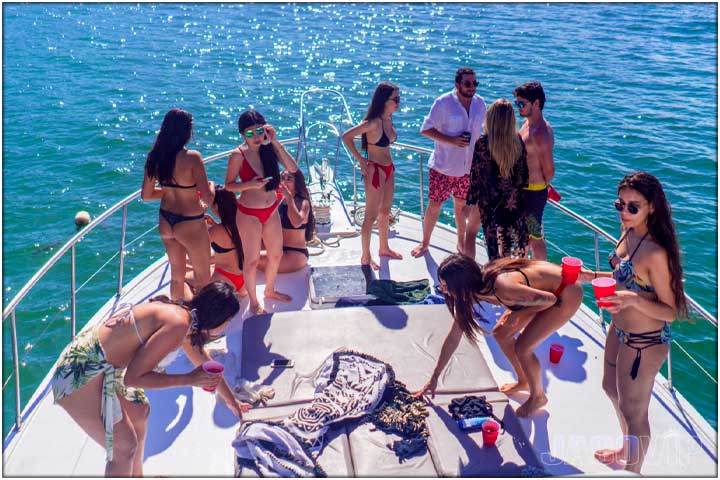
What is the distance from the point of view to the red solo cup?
3924 millimetres

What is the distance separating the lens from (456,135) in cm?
609

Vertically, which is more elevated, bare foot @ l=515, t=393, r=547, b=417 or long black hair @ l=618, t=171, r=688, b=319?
long black hair @ l=618, t=171, r=688, b=319

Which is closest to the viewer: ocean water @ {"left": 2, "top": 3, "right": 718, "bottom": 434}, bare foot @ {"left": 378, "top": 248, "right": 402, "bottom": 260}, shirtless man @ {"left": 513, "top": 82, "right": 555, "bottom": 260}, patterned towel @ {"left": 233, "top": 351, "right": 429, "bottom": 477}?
patterned towel @ {"left": 233, "top": 351, "right": 429, "bottom": 477}

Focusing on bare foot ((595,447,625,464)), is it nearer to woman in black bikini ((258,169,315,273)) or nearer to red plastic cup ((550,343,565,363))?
red plastic cup ((550,343,565,363))

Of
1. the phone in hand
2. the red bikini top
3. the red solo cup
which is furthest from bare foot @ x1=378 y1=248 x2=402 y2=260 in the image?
the red solo cup

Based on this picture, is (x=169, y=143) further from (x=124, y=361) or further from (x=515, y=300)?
(x=515, y=300)

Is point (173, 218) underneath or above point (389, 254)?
above

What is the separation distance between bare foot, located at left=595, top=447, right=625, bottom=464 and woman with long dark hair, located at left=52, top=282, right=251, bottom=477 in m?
2.53

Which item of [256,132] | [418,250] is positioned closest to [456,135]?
[418,250]

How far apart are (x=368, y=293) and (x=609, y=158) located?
33.5 ft

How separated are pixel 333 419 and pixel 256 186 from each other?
202cm

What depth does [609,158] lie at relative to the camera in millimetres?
14172

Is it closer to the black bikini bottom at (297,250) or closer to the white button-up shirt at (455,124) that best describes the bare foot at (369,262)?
the black bikini bottom at (297,250)

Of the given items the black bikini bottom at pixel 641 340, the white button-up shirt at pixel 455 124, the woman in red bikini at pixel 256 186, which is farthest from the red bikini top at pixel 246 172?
the black bikini bottom at pixel 641 340
